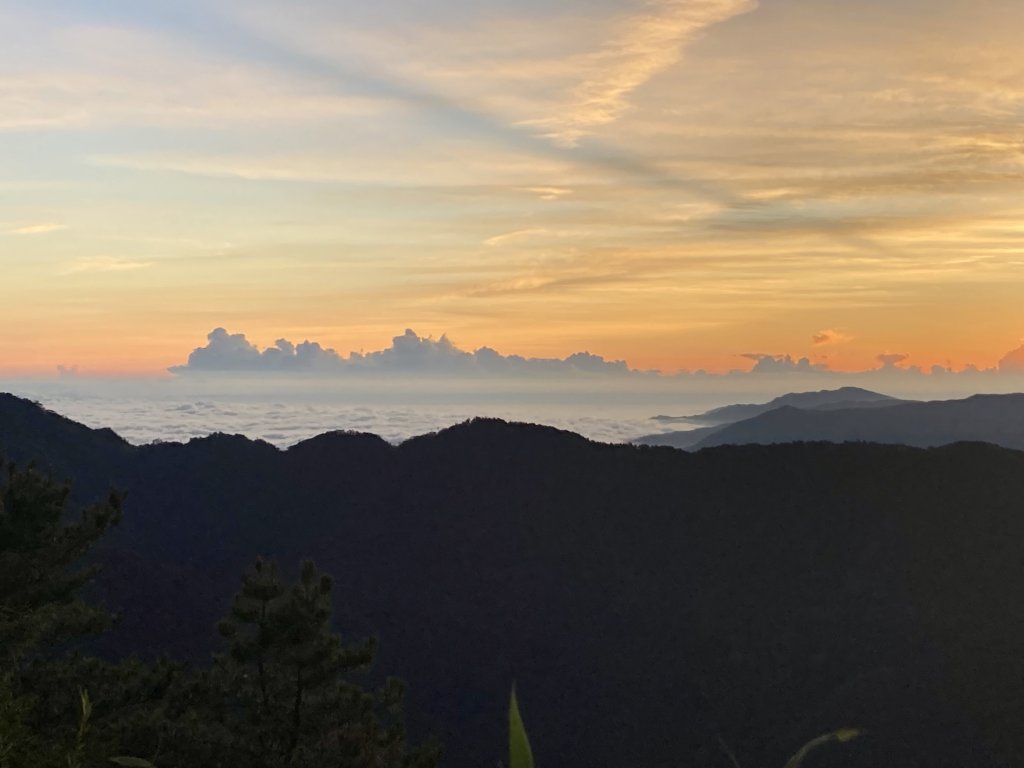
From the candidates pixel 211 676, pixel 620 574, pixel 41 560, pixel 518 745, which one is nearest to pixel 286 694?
pixel 211 676

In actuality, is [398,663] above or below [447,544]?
below

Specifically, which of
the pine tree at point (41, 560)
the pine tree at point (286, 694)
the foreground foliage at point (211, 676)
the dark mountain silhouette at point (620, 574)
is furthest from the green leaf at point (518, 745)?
the dark mountain silhouette at point (620, 574)

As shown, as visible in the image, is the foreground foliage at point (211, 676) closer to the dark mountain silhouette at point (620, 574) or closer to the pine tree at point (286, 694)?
the pine tree at point (286, 694)

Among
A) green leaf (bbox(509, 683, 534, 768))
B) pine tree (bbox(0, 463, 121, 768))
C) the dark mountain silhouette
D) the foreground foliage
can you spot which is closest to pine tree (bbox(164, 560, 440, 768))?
the foreground foliage

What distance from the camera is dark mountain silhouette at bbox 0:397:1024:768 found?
83.5m

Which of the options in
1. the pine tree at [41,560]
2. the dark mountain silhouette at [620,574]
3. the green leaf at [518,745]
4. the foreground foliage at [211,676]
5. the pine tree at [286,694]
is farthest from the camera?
→ the dark mountain silhouette at [620,574]

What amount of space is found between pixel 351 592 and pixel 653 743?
3981cm

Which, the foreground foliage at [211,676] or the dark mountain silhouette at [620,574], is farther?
the dark mountain silhouette at [620,574]

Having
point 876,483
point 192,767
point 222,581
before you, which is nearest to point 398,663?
point 222,581

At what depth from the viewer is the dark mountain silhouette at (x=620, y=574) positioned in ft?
274

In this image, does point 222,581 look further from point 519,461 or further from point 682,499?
point 682,499

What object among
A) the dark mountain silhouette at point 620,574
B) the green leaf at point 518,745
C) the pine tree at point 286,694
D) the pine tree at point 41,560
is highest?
the green leaf at point 518,745

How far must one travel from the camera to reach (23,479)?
2794 cm

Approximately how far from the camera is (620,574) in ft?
362
